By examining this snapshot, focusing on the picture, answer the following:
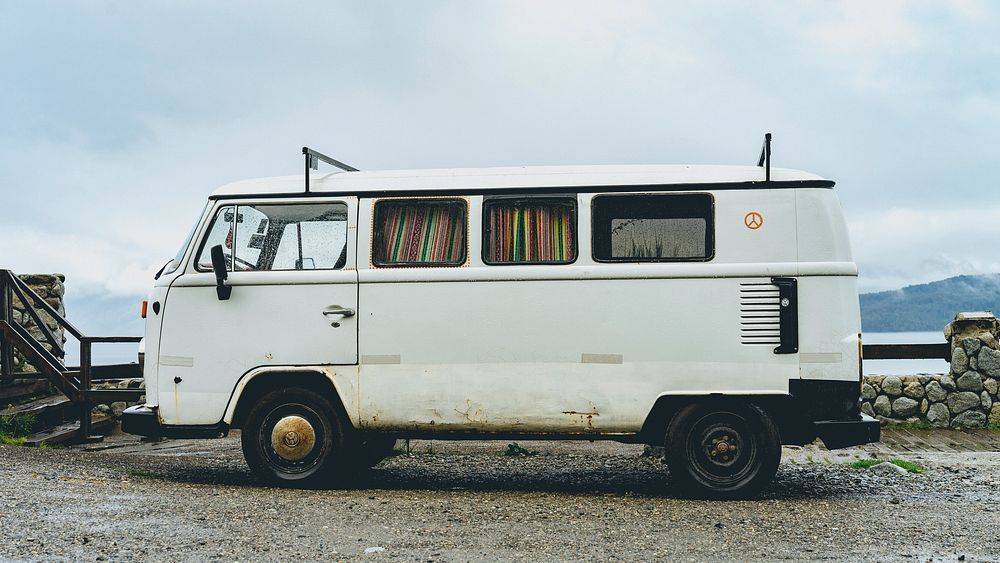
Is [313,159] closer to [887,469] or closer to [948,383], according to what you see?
[887,469]

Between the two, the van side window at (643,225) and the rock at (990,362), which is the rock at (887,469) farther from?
the rock at (990,362)

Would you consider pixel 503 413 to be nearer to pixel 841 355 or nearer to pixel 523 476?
pixel 523 476

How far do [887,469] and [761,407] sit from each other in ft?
7.91

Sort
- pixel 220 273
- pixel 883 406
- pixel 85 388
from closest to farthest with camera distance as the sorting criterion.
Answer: pixel 220 273 < pixel 85 388 < pixel 883 406

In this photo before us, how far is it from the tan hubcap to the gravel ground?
34 centimetres

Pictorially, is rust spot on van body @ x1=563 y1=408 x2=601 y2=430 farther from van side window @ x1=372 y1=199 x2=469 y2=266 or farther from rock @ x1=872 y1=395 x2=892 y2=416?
rock @ x1=872 y1=395 x2=892 y2=416

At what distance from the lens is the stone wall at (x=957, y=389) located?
13.1 meters

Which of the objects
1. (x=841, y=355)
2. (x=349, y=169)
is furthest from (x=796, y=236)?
(x=349, y=169)

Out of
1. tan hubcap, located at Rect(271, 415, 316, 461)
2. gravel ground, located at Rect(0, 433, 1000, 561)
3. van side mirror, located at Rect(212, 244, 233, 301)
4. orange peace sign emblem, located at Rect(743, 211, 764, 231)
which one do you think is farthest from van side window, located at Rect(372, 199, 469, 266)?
orange peace sign emblem, located at Rect(743, 211, 764, 231)

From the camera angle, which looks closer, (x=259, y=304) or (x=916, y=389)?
(x=259, y=304)

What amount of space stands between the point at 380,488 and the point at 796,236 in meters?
4.12

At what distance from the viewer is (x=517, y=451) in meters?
11.2

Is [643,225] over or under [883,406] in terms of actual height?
over

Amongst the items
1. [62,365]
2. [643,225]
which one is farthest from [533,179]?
[62,365]
